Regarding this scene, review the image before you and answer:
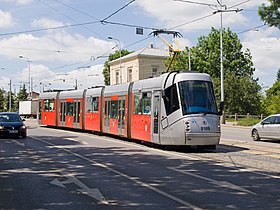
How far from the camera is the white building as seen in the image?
238 ft

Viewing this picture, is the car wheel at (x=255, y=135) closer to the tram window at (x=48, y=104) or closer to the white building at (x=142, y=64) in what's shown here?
the tram window at (x=48, y=104)

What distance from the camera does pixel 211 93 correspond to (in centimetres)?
1762

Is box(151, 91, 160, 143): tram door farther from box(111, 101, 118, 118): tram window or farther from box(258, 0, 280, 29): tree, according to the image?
box(258, 0, 280, 29): tree

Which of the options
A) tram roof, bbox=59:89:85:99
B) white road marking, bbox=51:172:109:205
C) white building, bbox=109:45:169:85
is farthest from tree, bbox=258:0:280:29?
white building, bbox=109:45:169:85

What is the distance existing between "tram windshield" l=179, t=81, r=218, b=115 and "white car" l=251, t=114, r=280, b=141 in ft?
22.5

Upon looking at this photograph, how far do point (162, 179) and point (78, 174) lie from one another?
87.7 inches

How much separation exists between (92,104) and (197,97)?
12.4 m

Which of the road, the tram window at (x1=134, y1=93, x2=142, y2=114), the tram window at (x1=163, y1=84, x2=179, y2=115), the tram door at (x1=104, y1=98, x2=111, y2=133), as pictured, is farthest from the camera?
the tram door at (x1=104, y1=98, x2=111, y2=133)

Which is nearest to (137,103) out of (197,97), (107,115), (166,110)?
(166,110)

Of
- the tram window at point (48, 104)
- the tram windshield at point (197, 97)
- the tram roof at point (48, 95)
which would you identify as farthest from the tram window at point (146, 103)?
the tram window at point (48, 104)

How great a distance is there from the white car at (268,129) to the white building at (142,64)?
46954 mm

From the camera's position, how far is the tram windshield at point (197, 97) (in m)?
17.0

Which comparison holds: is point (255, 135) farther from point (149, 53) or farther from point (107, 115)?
point (149, 53)

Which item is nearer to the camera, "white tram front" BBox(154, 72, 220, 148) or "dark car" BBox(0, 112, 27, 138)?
"white tram front" BBox(154, 72, 220, 148)
